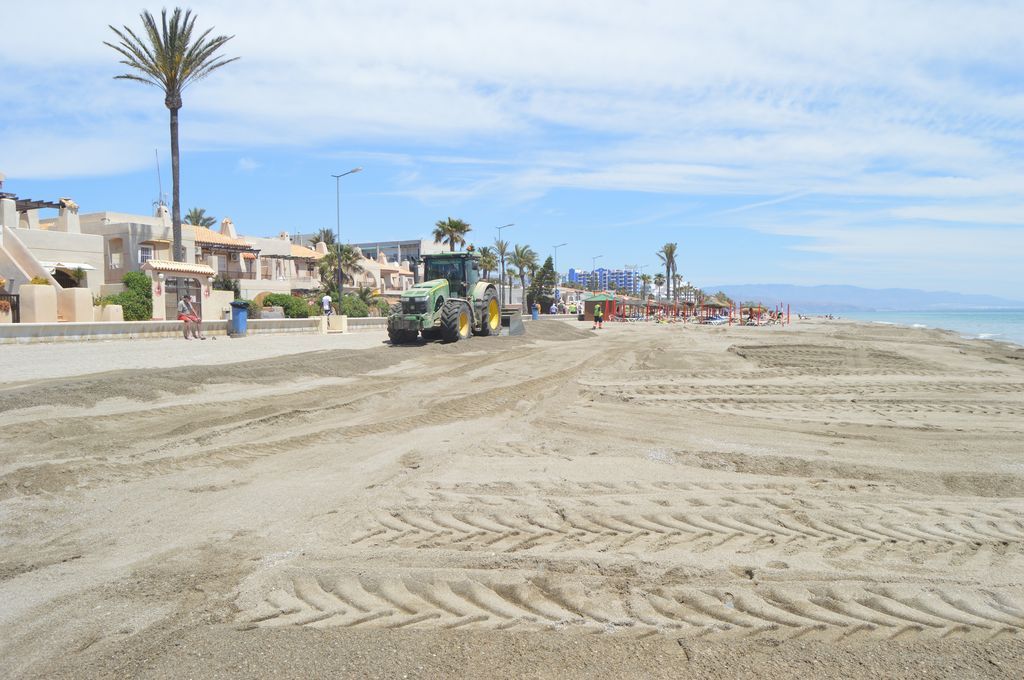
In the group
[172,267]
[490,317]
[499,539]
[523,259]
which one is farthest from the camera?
[523,259]

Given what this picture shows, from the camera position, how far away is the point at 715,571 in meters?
4.09

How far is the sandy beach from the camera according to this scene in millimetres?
3264

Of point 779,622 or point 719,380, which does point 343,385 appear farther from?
point 779,622

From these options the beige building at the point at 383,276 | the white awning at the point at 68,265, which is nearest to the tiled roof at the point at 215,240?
the white awning at the point at 68,265

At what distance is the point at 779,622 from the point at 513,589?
1.37 metres

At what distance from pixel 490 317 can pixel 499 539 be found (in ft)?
62.8

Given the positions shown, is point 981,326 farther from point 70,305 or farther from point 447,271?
point 70,305

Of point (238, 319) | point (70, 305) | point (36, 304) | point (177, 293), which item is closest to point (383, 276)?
point (177, 293)

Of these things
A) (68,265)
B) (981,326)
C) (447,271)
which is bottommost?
(981,326)

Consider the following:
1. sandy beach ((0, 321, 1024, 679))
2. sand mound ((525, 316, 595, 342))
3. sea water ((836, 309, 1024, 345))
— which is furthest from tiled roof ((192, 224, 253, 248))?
sea water ((836, 309, 1024, 345))

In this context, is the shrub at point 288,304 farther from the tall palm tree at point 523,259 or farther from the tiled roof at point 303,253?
the tall palm tree at point 523,259

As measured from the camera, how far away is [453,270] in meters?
21.4

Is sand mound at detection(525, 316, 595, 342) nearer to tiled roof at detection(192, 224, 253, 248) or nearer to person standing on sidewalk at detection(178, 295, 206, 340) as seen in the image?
person standing on sidewalk at detection(178, 295, 206, 340)

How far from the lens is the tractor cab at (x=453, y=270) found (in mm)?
21391
